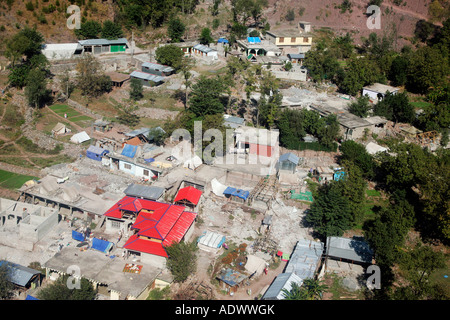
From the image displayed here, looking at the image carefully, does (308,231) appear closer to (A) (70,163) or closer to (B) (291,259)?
(B) (291,259)

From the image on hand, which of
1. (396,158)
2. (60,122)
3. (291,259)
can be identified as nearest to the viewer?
(291,259)

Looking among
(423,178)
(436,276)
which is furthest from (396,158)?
(436,276)

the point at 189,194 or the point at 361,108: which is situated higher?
the point at 361,108

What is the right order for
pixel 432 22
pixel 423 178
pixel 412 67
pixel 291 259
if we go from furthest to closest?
1. pixel 432 22
2. pixel 412 67
3. pixel 423 178
4. pixel 291 259

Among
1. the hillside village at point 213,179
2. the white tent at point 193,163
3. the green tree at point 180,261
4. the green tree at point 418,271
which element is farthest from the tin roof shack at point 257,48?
the green tree at point 418,271

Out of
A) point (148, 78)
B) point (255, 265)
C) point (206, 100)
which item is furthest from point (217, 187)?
point (148, 78)

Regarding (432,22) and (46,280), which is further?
(432,22)

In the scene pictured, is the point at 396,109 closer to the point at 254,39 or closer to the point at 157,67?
the point at 254,39
